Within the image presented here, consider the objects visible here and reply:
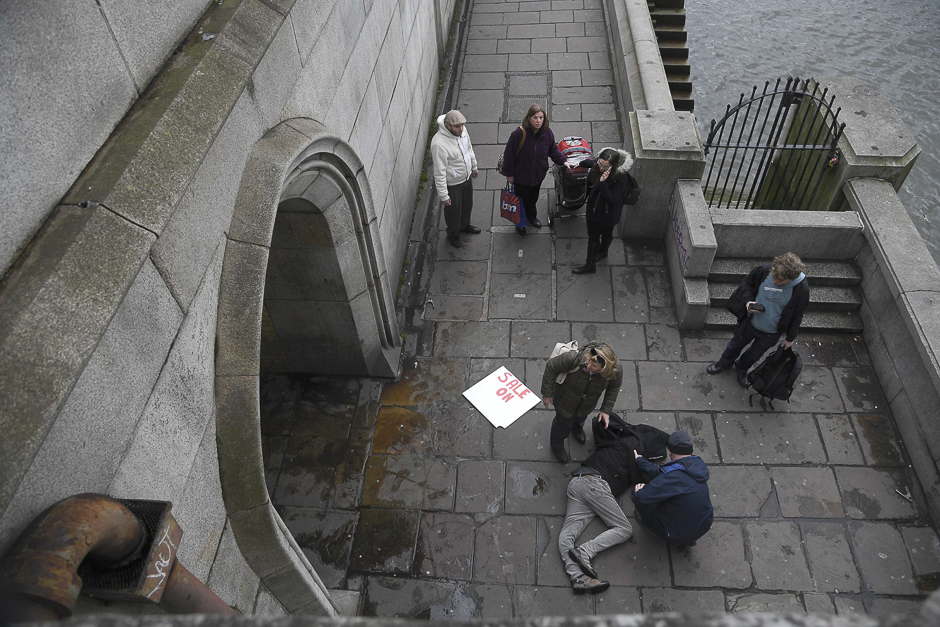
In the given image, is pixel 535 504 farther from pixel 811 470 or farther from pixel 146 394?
pixel 146 394

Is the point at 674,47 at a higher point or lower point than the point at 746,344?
higher

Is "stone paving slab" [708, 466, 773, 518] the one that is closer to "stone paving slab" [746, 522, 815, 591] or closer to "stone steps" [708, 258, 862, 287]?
"stone paving slab" [746, 522, 815, 591]

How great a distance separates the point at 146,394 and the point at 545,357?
4.33 metres

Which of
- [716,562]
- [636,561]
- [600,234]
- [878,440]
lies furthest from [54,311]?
[878,440]

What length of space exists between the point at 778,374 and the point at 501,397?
2.51m

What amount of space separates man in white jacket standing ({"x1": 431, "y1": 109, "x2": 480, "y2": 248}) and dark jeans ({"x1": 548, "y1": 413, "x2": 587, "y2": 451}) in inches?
110

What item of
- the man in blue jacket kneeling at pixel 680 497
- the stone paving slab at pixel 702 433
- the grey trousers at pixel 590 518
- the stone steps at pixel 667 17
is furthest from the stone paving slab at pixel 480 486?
the stone steps at pixel 667 17

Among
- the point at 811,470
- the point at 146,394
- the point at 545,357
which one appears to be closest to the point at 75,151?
the point at 146,394

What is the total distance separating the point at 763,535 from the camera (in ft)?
15.6

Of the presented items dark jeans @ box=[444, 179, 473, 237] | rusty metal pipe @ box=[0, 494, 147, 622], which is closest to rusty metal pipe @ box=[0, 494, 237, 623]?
rusty metal pipe @ box=[0, 494, 147, 622]

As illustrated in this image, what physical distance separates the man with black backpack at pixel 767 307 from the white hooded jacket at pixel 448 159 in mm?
3069

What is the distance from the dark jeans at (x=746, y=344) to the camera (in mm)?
5395

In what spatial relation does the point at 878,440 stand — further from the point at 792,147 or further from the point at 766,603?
the point at 792,147

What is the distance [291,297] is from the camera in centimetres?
534
